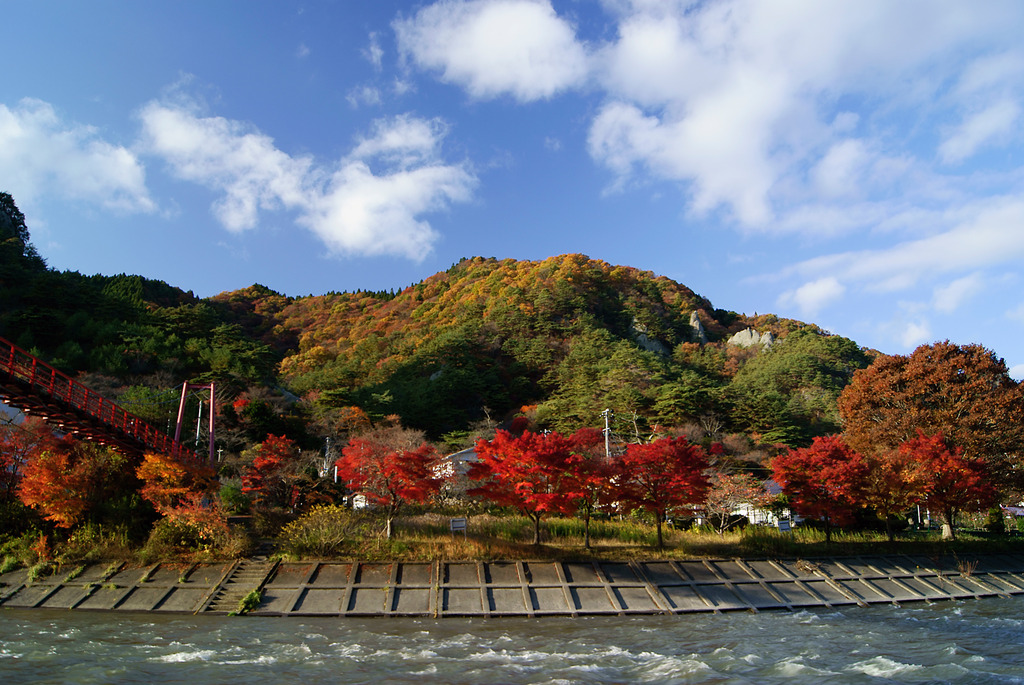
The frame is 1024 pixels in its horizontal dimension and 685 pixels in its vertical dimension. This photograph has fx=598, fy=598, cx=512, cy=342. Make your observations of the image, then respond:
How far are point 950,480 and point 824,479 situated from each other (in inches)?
315

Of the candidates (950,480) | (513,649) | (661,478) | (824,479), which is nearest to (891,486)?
(824,479)

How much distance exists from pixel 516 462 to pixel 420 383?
1614 inches

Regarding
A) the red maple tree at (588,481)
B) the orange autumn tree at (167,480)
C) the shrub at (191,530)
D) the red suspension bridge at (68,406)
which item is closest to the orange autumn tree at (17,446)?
the red suspension bridge at (68,406)

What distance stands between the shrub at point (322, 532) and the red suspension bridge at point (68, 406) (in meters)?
5.87

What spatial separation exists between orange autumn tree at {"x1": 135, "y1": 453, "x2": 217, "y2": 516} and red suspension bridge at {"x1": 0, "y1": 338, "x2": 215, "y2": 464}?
886 millimetres

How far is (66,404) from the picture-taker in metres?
21.3

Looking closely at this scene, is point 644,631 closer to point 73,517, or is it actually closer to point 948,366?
point 73,517

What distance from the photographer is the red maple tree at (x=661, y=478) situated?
84.2 feet

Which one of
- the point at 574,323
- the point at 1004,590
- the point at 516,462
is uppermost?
the point at 574,323

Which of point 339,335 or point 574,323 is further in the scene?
point 339,335

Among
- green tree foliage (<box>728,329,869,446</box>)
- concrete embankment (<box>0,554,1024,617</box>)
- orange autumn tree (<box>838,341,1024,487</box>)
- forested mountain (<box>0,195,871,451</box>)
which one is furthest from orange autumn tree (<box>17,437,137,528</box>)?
green tree foliage (<box>728,329,869,446</box>)

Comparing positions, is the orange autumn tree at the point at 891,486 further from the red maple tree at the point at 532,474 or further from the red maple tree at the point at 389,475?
the red maple tree at the point at 389,475

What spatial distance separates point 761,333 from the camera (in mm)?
95750

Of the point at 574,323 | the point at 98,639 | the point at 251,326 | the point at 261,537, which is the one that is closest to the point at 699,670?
the point at 98,639
